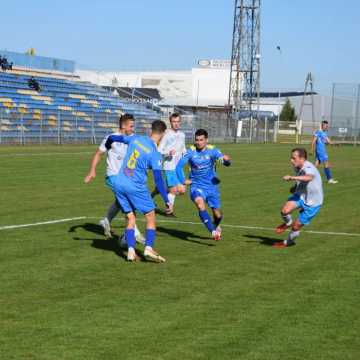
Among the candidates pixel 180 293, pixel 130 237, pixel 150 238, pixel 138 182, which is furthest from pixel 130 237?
pixel 180 293

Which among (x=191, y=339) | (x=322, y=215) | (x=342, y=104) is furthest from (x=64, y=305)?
(x=342, y=104)

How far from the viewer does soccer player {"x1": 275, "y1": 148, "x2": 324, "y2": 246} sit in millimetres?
11945

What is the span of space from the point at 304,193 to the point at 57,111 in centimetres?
3922

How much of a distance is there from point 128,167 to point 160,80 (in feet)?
304

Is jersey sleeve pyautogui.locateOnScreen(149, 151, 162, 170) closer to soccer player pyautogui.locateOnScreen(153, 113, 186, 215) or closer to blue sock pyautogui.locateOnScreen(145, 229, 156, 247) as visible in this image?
blue sock pyautogui.locateOnScreen(145, 229, 156, 247)

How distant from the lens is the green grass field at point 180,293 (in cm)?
670

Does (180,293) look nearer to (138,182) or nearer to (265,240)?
(138,182)

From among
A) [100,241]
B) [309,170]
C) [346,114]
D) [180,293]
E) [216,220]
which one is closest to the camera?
[180,293]

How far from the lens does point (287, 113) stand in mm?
106375

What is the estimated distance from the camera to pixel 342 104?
232 feet

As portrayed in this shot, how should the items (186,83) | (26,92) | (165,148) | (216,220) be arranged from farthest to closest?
1. (186,83)
2. (26,92)
3. (165,148)
4. (216,220)

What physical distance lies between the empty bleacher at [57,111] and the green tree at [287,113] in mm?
46475

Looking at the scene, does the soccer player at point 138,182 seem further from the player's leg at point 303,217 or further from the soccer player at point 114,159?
the player's leg at point 303,217

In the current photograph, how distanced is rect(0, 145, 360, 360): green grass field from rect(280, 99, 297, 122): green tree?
89913mm
